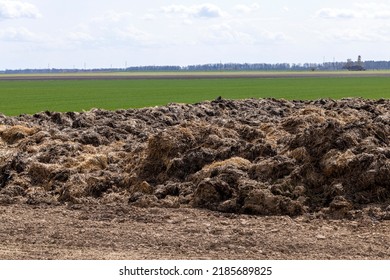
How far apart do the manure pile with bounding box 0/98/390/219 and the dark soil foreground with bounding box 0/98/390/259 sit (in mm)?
29

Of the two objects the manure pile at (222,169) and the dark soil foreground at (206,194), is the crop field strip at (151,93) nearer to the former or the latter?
the manure pile at (222,169)

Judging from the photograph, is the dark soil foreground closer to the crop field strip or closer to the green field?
the crop field strip

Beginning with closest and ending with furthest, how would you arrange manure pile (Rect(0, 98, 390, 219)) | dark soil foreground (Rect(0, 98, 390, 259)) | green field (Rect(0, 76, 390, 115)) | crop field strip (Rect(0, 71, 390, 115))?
dark soil foreground (Rect(0, 98, 390, 259)) → manure pile (Rect(0, 98, 390, 219)) → green field (Rect(0, 76, 390, 115)) → crop field strip (Rect(0, 71, 390, 115))

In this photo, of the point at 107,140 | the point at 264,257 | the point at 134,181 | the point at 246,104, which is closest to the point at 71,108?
the point at 246,104

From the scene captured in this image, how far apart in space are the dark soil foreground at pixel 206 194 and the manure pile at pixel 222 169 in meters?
0.03

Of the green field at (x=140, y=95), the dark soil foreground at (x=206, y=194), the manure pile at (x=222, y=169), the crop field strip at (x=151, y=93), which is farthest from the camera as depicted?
the crop field strip at (x=151, y=93)

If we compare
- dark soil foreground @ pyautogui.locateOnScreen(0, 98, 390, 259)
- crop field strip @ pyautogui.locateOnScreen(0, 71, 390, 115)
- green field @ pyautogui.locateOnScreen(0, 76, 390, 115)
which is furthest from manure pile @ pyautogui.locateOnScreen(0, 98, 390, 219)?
green field @ pyautogui.locateOnScreen(0, 76, 390, 115)

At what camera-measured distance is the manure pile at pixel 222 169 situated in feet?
46.4

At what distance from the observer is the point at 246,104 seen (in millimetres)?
32188

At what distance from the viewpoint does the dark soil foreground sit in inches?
450

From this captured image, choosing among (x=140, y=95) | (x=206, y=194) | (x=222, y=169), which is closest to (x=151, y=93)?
(x=140, y=95)

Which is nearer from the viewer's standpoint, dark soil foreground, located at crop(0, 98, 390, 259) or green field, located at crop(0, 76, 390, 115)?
dark soil foreground, located at crop(0, 98, 390, 259)

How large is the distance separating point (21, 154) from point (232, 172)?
6794mm

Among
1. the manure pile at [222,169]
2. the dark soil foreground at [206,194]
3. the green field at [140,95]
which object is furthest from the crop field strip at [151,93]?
the dark soil foreground at [206,194]
